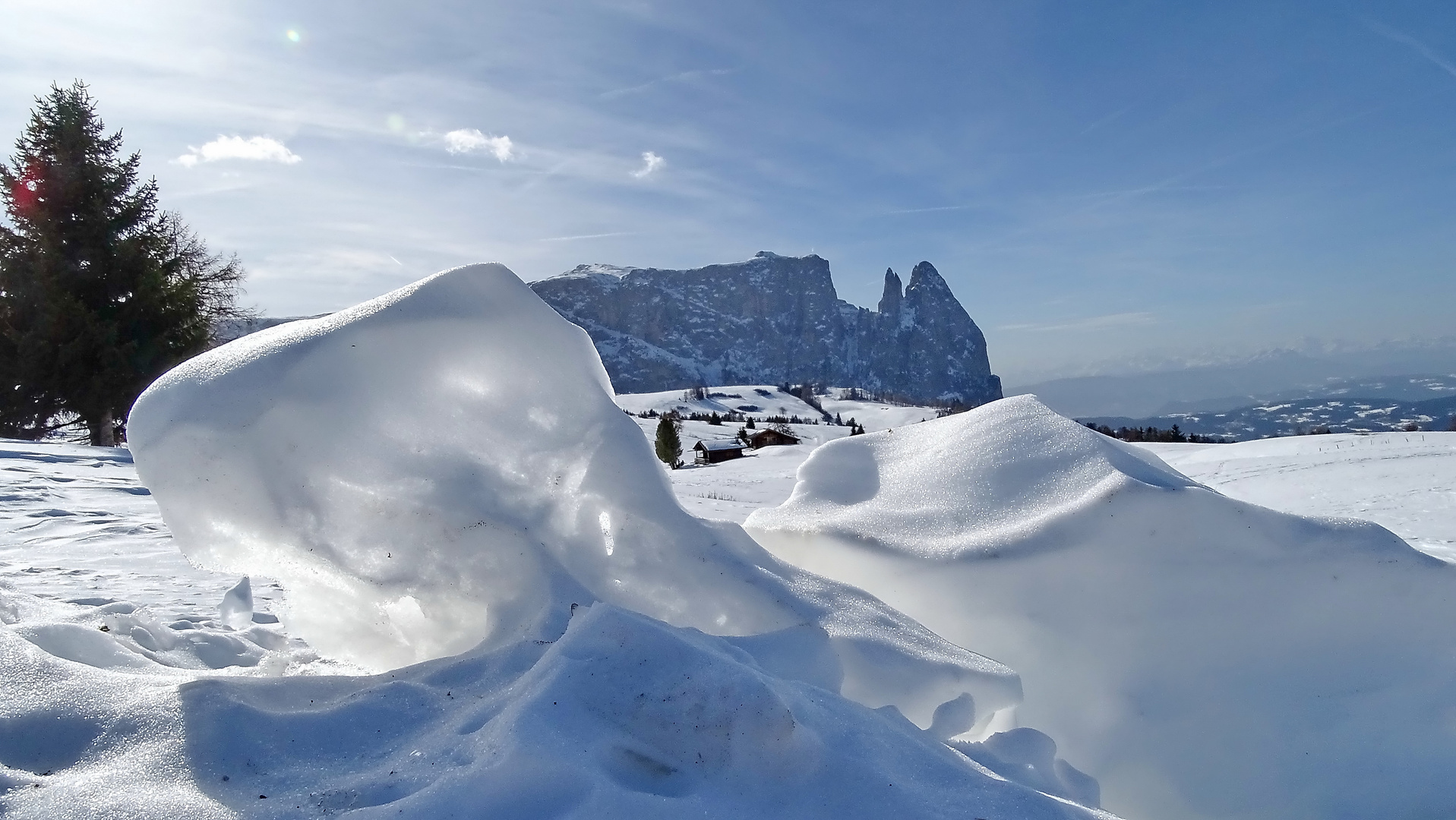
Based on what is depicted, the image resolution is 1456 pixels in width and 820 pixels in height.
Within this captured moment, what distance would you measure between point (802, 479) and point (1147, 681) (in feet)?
7.82

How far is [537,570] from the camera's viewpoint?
3.05 meters

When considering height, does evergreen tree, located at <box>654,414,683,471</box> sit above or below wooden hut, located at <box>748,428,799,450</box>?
above

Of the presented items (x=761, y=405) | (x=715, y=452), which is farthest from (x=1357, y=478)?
(x=761, y=405)

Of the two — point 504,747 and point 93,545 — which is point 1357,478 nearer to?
point 504,747

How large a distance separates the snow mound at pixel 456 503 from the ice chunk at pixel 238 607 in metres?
0.79

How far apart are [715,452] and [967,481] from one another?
150 feet

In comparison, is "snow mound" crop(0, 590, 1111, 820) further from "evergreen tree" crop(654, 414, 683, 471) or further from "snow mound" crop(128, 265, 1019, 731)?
"evergreen tree" crop(654, 414, 683, 471)

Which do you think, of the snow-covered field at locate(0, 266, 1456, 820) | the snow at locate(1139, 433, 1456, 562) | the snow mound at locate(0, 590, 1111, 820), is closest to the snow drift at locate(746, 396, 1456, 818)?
the snow-covered field at locate(0, 266, 1456, 820)

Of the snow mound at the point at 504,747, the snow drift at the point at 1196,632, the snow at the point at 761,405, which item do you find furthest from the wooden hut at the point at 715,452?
the snow at the point at 761,405

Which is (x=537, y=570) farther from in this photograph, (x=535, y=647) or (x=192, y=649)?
(x=192, y=649)

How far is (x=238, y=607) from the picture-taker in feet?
13.3

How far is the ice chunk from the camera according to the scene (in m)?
3.90

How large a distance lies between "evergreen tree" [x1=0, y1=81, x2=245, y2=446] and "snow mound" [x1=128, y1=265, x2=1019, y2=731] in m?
18.0

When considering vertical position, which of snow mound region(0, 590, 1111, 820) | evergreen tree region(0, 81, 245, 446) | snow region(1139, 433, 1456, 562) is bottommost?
snow region(1139, 433, 1456, 562)
